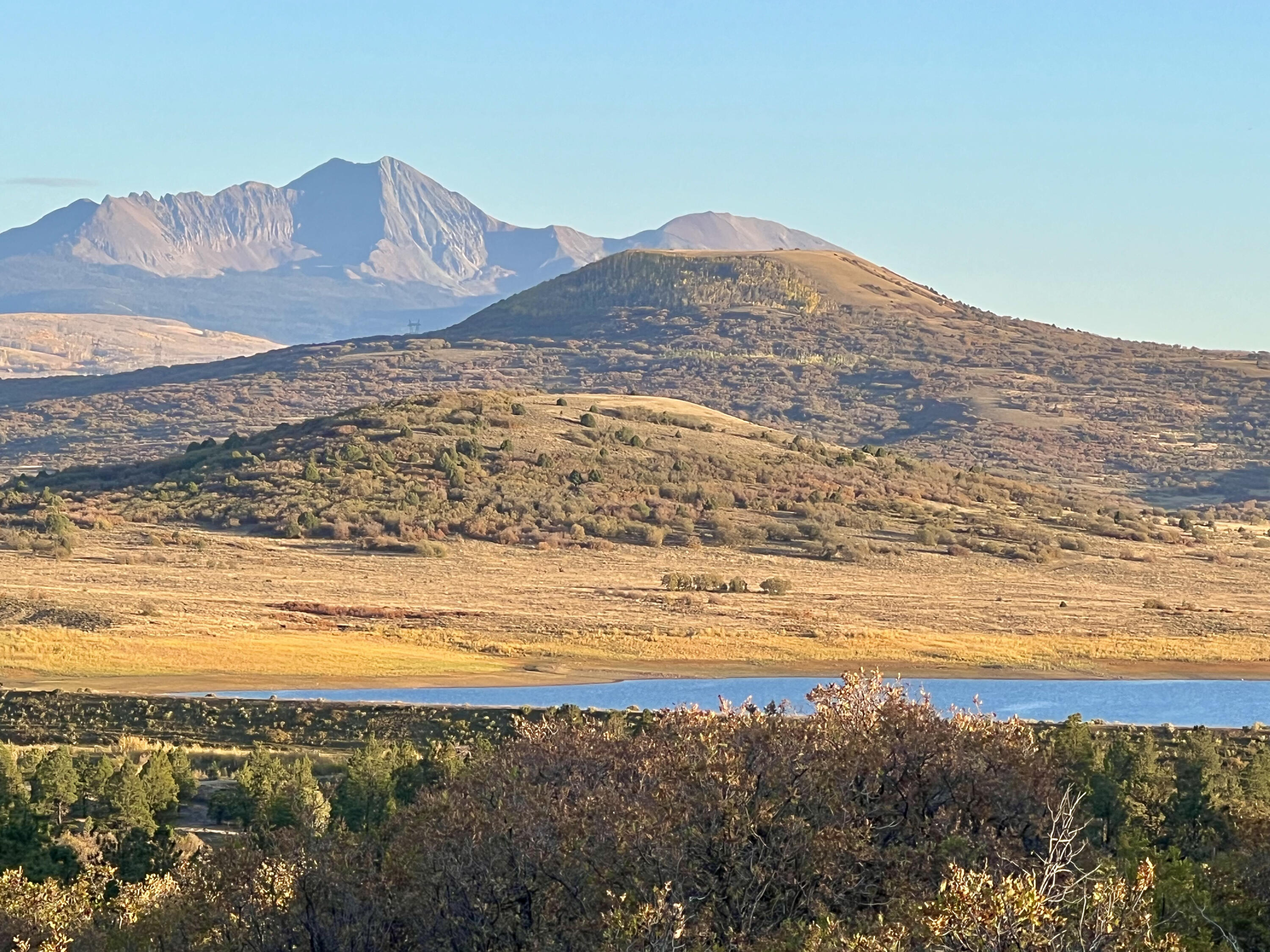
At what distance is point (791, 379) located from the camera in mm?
156375

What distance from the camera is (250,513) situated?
75625 millimetres

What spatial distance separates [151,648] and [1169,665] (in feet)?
88.0

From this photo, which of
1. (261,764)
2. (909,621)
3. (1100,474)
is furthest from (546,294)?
(261,764)

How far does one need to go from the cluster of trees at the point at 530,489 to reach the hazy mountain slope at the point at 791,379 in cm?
3638

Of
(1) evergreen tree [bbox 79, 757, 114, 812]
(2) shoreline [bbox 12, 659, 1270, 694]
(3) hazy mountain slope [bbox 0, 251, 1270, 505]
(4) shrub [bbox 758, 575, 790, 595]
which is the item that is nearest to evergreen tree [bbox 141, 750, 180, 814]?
(1) evergreen tree [bbox 79, 757, 114, 812]

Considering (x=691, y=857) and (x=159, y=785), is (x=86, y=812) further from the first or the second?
(x=691, y=857)

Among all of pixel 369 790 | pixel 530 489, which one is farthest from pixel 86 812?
pixel 530 489

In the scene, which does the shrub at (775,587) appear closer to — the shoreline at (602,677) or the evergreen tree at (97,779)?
the shoreline at (602,677)

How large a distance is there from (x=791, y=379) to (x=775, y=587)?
310ft

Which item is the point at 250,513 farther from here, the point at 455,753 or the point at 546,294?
the point at 546,294

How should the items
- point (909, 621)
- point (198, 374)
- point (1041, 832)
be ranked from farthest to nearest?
point (198, 374), point (909, 621), point (1041, 832)

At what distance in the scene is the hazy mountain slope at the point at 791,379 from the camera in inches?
5256

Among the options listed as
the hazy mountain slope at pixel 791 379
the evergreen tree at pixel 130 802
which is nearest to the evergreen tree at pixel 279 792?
the evergreen tree at pixel 130 802

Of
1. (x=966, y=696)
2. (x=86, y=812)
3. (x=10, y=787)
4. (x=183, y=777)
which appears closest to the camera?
(x=10, y=787)
